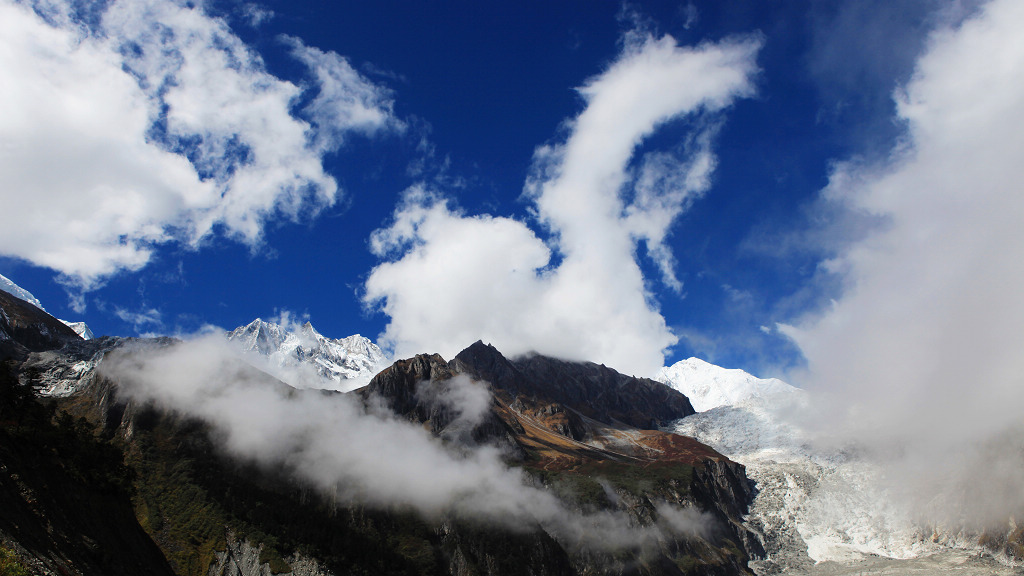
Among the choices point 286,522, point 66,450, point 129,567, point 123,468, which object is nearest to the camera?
point 129,567

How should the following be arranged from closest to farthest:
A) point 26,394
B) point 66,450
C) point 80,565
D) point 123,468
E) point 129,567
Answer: point 80,565
point 129,567
point 66,450
point 26,394
point 123,468

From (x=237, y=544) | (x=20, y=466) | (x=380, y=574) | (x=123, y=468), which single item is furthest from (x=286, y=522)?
(x=20, y=466)

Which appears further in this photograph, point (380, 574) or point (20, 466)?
point (380, 574)

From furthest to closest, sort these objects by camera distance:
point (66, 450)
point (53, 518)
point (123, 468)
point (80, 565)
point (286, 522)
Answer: point (286, 522) → point (123, 468) → point (66, 450) → point (53, 518) → point (80, 565)

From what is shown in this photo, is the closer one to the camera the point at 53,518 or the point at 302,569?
the point at 53,518

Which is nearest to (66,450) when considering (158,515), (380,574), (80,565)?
(80,565)

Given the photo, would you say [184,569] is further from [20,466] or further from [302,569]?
[20,466]

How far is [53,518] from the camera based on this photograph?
7119cm

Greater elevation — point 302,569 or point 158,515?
point 158,515

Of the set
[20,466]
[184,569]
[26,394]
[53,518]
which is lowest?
[184,569]

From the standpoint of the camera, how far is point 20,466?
241 feet

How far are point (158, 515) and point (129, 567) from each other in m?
110

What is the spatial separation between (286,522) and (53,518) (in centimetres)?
13933

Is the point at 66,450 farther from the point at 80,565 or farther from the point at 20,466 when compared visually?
the point at 80,565
